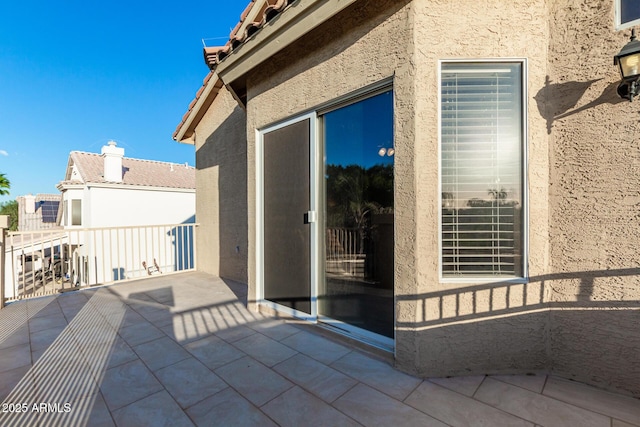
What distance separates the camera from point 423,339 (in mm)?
2264

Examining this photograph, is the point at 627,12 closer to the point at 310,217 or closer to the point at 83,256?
the point at 310,217

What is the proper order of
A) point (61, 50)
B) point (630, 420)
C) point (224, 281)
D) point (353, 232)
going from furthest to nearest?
point (61, 50) < point (224, 281) < point (353, 232) < point (630, 420)

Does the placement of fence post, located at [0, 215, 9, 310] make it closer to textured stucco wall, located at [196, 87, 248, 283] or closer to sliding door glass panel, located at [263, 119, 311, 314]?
textured stucco wall, located at [196, 87, 248, 283]

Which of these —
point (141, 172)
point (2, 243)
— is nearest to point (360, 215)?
point (2, 243)

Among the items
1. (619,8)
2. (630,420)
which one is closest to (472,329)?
(630,420)

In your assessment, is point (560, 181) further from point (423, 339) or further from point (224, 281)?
point (224, 281)

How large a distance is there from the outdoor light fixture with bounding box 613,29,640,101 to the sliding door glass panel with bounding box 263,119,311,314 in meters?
2.64

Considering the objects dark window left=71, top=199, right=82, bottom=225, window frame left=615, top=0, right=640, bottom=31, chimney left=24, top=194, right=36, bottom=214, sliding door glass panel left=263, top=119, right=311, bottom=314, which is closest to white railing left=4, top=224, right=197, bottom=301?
dark window left=71, top=199, right=82, bottom=225

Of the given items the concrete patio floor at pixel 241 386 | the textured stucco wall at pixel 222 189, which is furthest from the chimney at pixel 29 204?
the concrete patio floor at pixel 241 386

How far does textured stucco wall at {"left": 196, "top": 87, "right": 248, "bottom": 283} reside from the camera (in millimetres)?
5688

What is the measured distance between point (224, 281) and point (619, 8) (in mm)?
6486

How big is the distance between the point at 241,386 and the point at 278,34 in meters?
3.48

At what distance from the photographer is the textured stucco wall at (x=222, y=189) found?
569cm

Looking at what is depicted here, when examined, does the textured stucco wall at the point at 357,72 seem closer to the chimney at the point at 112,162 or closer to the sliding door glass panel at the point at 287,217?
the sliding door glass panel at the point at 287,217
